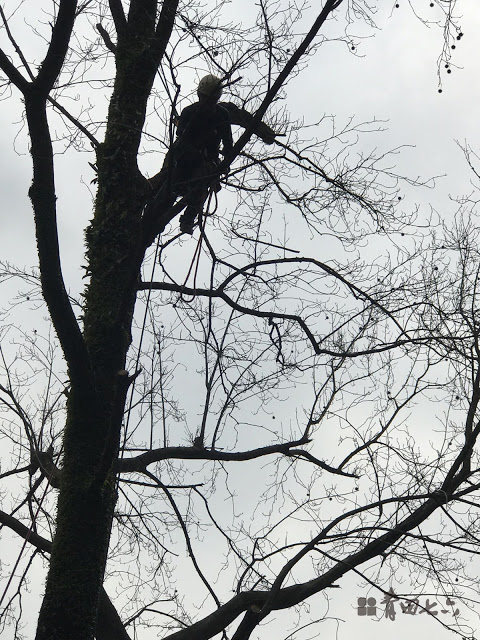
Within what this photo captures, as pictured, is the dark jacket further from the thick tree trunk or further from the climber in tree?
the thick tree trunk

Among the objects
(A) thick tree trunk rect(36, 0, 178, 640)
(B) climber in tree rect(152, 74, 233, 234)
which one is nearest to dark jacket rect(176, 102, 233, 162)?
(B) climber in tree rect(152, 74, 233, 234)

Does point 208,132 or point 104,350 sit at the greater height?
point 208,132

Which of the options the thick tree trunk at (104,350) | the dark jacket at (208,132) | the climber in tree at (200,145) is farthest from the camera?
the dark jacket at (208,132)

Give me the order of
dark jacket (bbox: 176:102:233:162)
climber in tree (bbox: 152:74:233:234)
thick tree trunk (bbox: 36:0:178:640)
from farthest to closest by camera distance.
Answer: dark jacket (bbox: 176:102:233:162)
climber in tree (bbox: 152:74:233:234)
thick tree trunk (bbox: 36:0:178:640)

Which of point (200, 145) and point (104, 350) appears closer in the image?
point (104, 350)

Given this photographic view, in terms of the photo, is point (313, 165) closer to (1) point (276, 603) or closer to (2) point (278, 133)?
(2) point (278, 133)

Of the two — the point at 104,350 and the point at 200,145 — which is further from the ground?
the point at 200,145

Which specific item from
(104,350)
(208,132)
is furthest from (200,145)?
(104,350)

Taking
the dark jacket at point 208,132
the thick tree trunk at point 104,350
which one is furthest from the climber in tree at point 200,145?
the thick tree trunk at point 104,350

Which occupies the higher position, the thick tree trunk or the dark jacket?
the dark jacket

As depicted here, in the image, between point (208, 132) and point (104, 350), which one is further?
point (208, 132)

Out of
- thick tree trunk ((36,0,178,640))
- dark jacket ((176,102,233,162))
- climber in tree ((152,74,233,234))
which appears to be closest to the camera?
thick tree trunk ((36,0,178,640))

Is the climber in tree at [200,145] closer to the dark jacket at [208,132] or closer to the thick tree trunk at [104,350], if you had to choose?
the dark jacket at [208,132]

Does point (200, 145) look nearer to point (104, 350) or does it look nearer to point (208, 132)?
point (208, 132)
